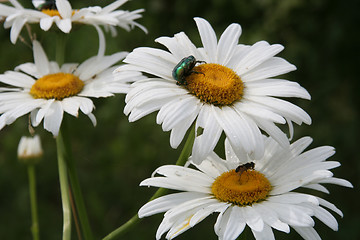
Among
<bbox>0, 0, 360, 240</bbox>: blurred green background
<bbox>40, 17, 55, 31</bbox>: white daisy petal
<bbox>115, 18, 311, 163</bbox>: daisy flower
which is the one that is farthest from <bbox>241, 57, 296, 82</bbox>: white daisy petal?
<bbox>0, 0, 360, 240</bbox>: blurred green background

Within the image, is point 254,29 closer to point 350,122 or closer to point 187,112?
point 350,122

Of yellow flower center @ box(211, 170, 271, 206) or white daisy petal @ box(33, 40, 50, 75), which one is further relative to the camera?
white daisy petal @ box(33, 40, 50, 75)

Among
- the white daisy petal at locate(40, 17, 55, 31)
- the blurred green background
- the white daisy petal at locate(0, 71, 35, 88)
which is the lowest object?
the blurred green background

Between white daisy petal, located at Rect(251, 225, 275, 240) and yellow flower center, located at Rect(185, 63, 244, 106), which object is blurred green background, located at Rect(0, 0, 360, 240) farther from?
white daisy petal, located at Rect(251, 225, 275, 240)

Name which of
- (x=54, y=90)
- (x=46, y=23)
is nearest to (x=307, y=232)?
(x=54, y=90)

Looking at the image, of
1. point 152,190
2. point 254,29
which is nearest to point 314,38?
point 254,29
